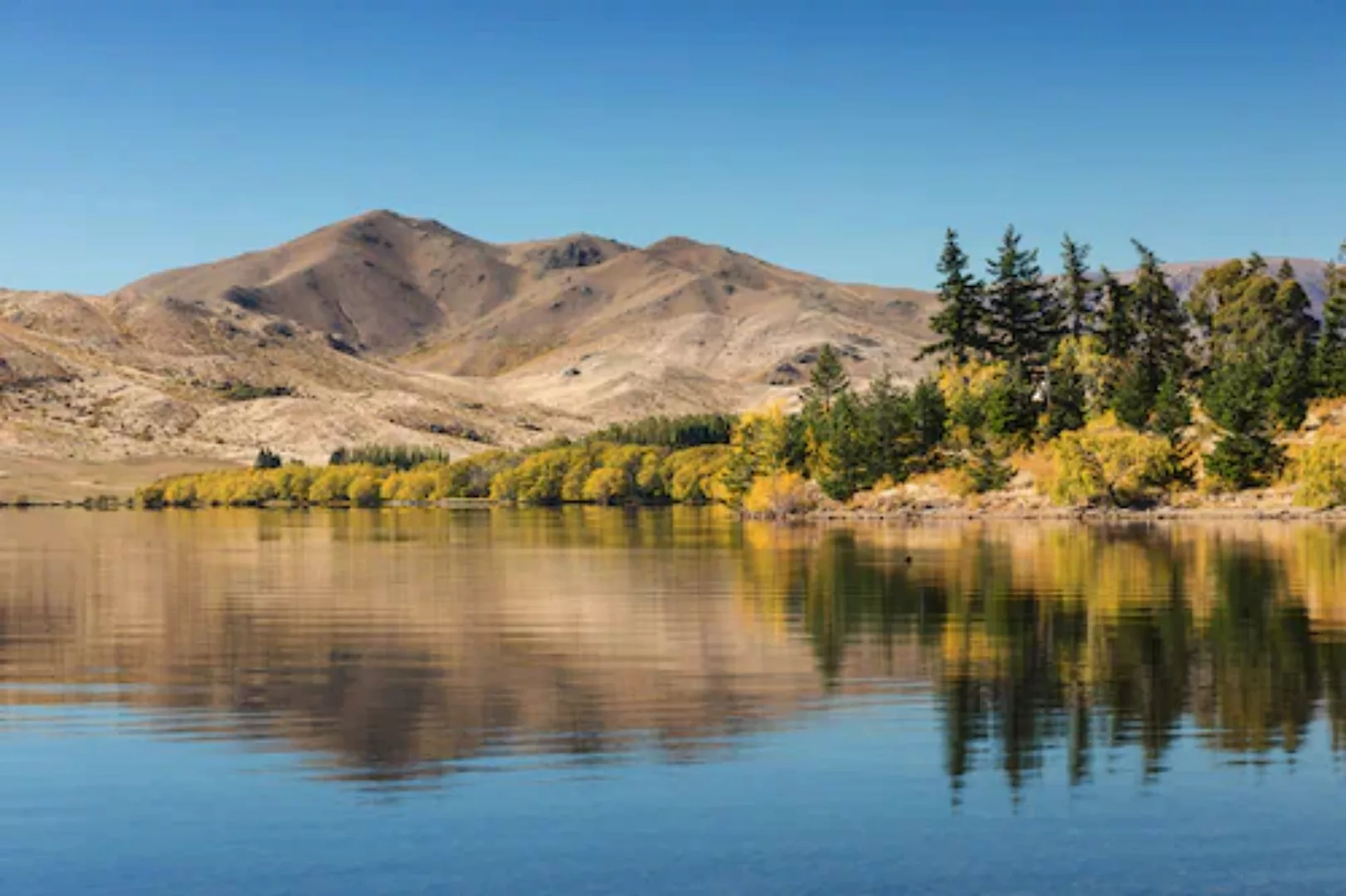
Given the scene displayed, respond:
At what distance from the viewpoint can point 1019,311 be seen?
18050 centimetres

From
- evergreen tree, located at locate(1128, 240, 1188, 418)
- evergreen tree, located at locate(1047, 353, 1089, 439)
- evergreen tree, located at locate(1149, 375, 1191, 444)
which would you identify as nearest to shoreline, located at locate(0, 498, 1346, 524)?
evergreen tree, located at locate(1149, 375, 1191, 444)

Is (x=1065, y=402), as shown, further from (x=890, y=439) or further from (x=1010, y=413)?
(x=890, y=439)

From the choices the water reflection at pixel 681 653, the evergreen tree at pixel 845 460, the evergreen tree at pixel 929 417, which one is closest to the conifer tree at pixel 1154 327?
the evergreen tree at pixel 929 417

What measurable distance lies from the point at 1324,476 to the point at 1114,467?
21.5 meters

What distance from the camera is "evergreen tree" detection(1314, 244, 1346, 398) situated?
15875 cm

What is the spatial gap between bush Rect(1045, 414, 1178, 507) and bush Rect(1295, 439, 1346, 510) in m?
15.4

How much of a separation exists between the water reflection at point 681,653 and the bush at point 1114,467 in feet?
220

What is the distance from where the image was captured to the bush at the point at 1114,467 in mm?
161750

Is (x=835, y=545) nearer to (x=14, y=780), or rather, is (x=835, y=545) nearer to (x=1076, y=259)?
(x=1076, y=259)

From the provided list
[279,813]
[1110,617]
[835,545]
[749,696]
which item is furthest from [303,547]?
[279,813]

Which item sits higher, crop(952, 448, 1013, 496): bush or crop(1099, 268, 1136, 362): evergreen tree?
crop(1099, 268, 1136, 362): evergreen tree

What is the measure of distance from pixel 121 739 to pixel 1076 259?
511 ft

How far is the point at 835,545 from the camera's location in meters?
114

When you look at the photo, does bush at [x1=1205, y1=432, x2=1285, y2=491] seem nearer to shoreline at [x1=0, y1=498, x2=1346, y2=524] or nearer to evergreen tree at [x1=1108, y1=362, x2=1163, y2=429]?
shoreline at [x1=0, y1=498, x2=1346, y2=524]
